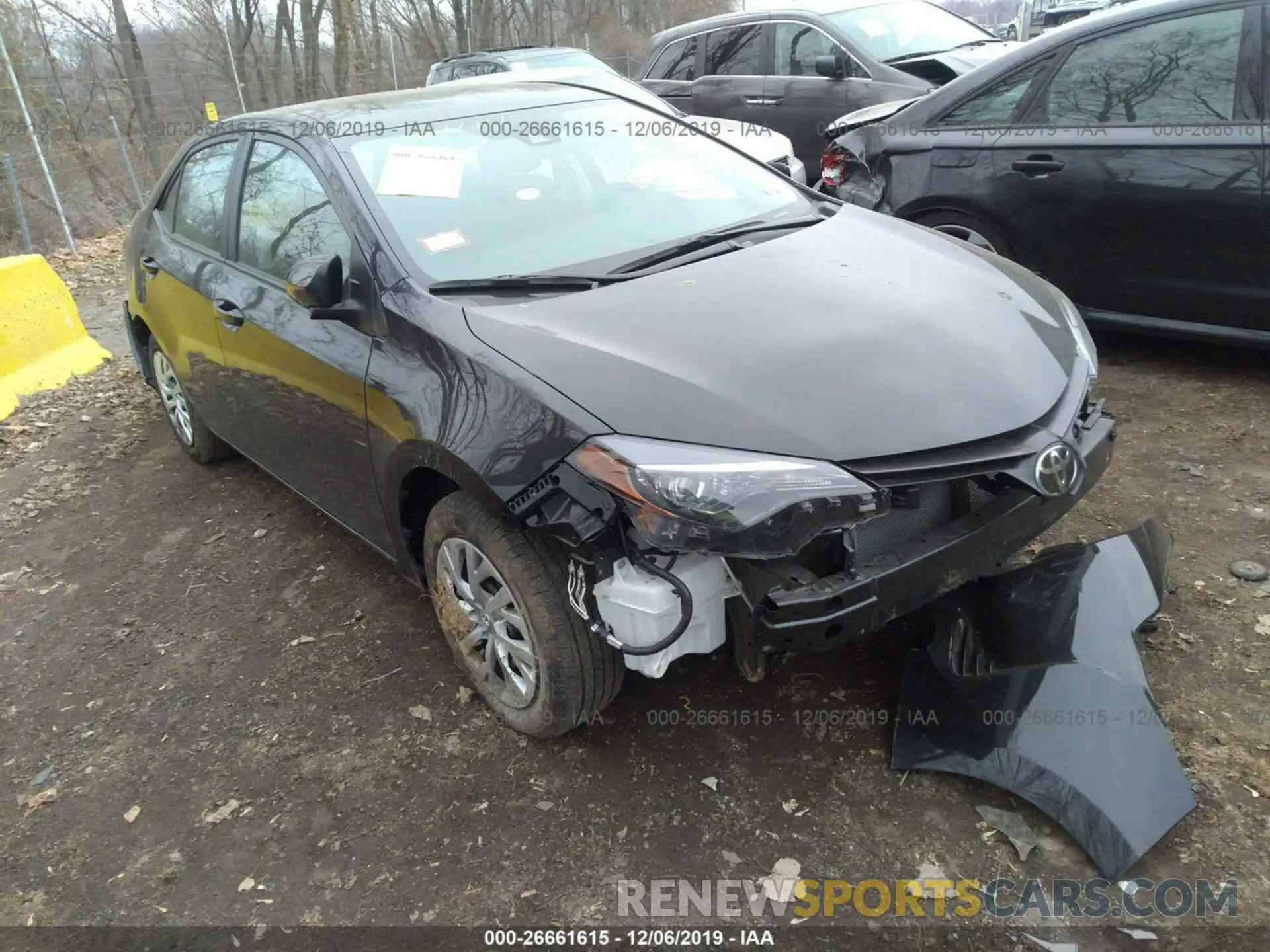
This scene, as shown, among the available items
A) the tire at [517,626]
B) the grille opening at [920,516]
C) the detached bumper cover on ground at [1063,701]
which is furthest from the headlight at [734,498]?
the detached bumper cover on ground at [1063,701]

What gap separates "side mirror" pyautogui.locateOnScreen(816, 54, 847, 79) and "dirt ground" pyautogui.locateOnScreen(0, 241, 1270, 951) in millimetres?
4948

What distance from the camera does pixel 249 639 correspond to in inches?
134

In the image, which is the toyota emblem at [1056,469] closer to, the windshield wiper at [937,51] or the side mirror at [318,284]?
the side mirror at [318,284]

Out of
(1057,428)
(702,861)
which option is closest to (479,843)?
(702,861)

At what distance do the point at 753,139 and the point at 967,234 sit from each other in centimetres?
236

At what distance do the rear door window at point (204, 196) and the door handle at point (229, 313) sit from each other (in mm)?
278

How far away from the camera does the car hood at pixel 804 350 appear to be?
7.02 ft

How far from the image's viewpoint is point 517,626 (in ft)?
8.34

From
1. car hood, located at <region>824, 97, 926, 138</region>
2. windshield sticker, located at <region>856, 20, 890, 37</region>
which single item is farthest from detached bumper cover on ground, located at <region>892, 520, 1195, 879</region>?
windshield sticker, located at <region>856, 20, 890, 37</region>

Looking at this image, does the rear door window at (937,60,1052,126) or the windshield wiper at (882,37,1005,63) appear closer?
the rear door window at (937,60,1052,126)

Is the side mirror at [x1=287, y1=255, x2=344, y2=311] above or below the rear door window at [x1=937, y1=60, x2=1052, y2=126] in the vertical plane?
below

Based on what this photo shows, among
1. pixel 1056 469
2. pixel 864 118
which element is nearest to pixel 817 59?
pixel 864 118

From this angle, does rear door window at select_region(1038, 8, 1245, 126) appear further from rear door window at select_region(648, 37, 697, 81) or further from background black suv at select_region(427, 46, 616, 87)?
background black suv at select_region(427, 46, 616, 87)

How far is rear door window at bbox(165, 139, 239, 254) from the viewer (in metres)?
3.76
